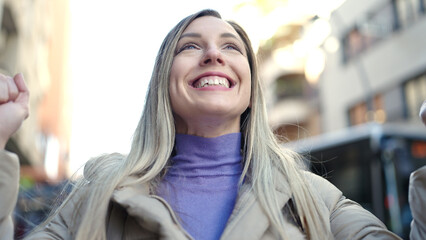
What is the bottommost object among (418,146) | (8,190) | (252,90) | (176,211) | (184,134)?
(418,146)

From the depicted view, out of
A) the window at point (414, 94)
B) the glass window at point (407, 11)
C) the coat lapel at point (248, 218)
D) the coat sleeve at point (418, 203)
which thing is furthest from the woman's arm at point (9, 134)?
the glass window at point (407, 11)

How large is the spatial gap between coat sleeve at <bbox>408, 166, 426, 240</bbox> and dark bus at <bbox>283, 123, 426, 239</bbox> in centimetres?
764

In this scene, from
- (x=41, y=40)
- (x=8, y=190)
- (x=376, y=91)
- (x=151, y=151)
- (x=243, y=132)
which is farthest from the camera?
(x=41, y=40)

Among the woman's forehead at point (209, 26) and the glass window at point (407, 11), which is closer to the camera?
the woman's forehead at point (209, 26)

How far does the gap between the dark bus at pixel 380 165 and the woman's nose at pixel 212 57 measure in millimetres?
7552

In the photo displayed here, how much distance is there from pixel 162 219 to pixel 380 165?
9.07 m

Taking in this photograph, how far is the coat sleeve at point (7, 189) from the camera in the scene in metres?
2.02

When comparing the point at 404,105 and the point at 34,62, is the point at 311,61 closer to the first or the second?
the point at 404,105

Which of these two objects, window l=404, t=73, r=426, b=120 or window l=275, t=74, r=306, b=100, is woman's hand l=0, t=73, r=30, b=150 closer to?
window l=404, t=73, r=426, b=120

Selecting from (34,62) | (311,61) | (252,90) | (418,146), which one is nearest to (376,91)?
(311,61)

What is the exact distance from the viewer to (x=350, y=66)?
2331cm

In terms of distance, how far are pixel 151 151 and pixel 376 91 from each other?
65.9ft

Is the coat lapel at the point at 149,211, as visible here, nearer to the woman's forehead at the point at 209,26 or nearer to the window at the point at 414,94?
the woman's forehead at the point at 209,26

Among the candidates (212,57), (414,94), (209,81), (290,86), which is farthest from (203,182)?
(290,86)
